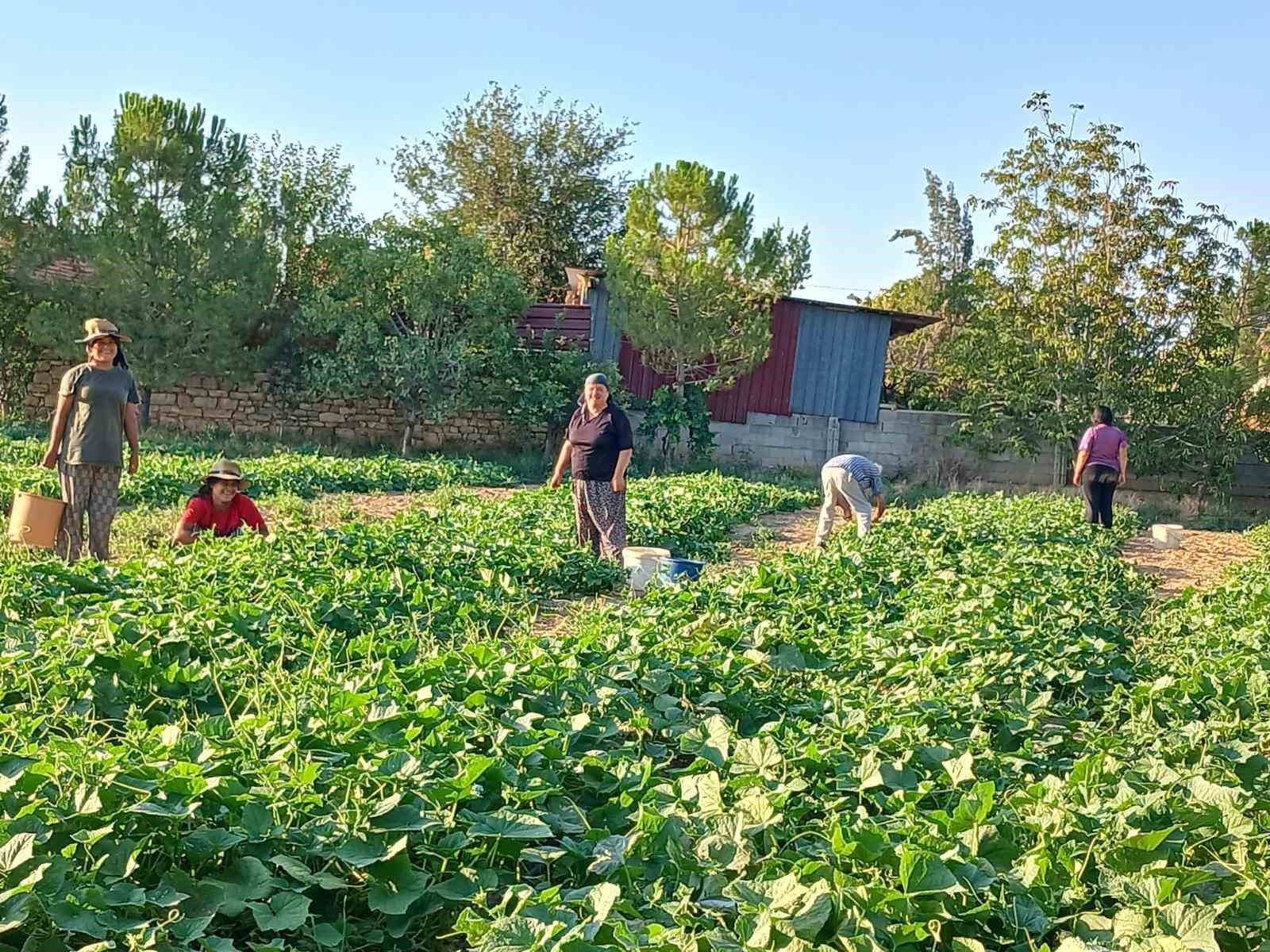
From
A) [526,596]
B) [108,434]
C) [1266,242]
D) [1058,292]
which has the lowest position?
[526,596]

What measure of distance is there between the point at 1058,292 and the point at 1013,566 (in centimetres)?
1180

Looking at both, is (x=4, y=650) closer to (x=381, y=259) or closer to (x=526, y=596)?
(x=526, y=596)

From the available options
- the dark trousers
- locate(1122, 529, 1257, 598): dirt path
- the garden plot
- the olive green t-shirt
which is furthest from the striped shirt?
the olive green t-shirt

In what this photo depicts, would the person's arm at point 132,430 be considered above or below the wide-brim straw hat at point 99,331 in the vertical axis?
below

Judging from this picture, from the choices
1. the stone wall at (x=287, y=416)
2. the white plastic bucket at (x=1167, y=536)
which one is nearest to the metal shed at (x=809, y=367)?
the stone wall at (x=287, y=416)

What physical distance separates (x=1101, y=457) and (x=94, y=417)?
9642 mm

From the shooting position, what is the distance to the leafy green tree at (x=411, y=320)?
18688 mm

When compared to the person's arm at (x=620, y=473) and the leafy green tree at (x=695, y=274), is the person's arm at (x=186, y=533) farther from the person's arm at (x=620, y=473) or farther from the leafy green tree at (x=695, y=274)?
the leafy green tree at (x=695, y=274)

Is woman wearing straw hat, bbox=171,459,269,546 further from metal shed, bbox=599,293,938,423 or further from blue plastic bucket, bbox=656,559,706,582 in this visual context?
metal shed, bbox=599,293,938,423

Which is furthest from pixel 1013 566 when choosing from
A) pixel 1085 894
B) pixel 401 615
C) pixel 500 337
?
pixel 500 337

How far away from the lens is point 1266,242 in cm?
1825

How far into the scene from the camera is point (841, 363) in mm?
20672

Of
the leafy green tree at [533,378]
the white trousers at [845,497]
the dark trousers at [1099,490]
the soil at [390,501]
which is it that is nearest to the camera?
the white trousers at [845,497]

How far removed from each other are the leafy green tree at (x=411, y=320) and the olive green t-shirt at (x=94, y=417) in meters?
11.2
